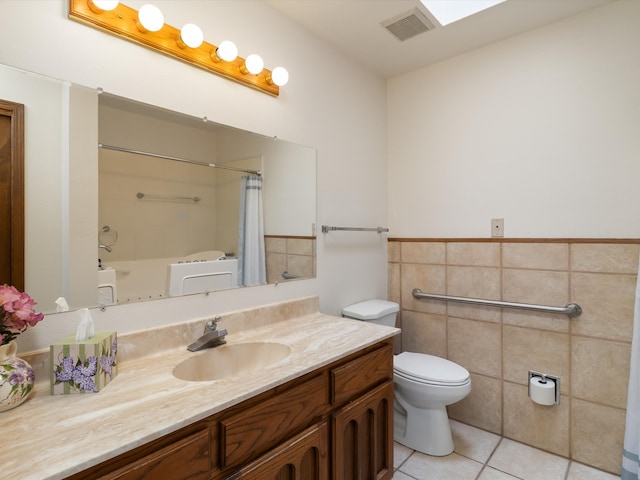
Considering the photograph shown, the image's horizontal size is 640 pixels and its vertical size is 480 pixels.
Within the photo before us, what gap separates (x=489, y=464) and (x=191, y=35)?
2.43m

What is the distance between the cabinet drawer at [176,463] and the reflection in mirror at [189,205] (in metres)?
0.60

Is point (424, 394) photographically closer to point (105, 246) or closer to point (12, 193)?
point (105, 246)

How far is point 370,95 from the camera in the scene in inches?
92.7

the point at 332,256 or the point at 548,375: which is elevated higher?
the point at 332,256

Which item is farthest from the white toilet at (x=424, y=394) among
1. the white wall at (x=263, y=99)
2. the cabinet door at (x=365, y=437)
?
the white wall at (x=263, y=99)

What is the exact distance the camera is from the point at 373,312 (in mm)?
2045

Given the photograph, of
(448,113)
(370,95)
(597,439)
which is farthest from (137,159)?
(597,439)

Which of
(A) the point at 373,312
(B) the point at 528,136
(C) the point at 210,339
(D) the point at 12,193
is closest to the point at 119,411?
(C) the point at 210,339

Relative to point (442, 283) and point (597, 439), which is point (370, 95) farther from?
point (597, 439)

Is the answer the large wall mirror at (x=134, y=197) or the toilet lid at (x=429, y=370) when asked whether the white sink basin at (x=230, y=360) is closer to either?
the large wall mirror at (x=134, y=197)

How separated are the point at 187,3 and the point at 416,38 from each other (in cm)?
127

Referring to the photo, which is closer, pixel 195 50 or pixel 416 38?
pixel 195 50

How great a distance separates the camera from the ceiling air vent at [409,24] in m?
1.78

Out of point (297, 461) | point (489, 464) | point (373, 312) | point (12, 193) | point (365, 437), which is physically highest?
point (12, 193)
